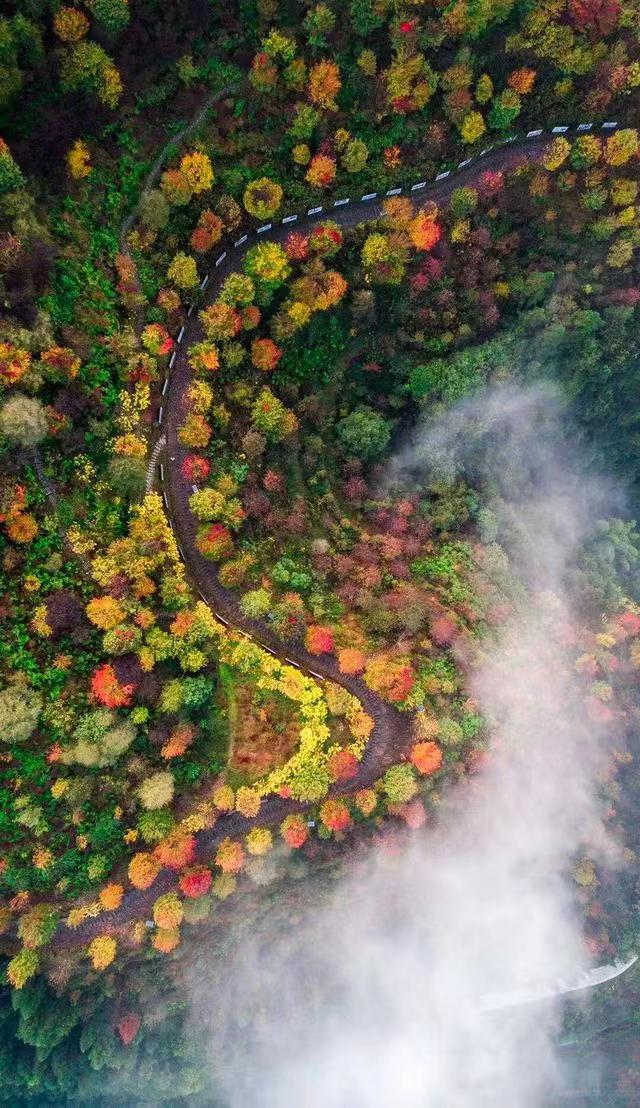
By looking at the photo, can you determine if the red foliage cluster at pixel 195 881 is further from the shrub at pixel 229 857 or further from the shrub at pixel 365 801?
the shrub at pixel 365 801

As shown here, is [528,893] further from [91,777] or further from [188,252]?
[188,252]

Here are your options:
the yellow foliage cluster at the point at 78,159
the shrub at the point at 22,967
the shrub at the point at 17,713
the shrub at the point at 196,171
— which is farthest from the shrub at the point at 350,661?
the yellow foliage cluster at the point at 78,159

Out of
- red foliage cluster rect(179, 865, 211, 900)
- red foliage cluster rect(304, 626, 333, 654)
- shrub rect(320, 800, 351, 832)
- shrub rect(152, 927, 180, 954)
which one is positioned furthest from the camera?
red foliage cluster rect(304, 626, 333, 654)

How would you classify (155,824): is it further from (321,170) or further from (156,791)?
(321,170)

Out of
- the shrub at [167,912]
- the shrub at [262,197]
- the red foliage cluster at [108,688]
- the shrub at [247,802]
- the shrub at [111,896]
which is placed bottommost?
the shrub at [167,912]

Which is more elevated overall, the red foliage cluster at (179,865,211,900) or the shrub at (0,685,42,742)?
the shrub at (0,685,42,742)

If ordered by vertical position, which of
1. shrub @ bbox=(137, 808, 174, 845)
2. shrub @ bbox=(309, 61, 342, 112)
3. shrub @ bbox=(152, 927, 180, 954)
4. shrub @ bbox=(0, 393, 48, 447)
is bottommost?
shrub @ bbox=(152, 927, 180, 954)

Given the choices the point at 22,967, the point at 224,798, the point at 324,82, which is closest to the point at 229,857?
the point at 224,798

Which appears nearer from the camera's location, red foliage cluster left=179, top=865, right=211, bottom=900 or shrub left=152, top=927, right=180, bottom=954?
red foliage cluster left=179, top=865, right=211, bottom=900

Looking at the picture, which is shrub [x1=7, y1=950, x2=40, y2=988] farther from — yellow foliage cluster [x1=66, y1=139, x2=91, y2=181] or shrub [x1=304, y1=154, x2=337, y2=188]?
shrub [x1=304, y1=154, x2=337, y2=188]

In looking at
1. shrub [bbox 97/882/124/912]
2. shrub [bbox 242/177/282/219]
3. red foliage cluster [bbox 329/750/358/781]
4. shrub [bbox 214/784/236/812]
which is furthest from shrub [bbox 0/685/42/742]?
shrub [bbox 242/177/282/219]

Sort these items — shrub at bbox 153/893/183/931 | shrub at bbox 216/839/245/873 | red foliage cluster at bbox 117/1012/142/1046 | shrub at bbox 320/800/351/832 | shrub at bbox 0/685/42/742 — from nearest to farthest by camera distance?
shrub at bbox 0/685/42/742 < shrub at bbox 153/893/183/931 < shrub at bbox 216/839/245/873 < shrub at bbox 320/800/351/832 < red foliage cluster at bbox 117/1012/142/1046
